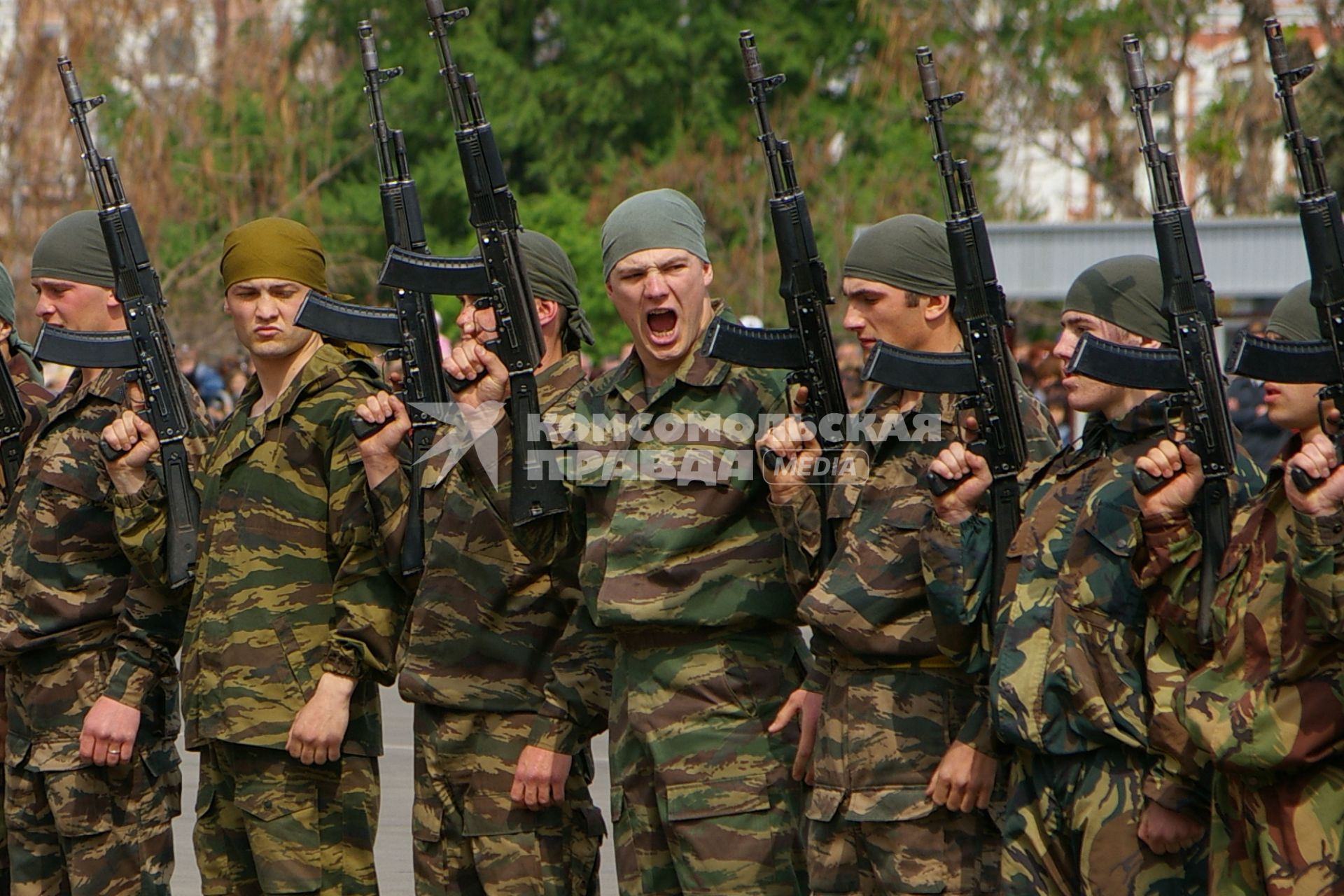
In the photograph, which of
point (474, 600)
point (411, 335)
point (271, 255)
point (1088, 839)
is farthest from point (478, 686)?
point (1088, 839)

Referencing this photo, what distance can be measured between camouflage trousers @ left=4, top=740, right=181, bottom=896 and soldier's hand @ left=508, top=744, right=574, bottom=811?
1367mm

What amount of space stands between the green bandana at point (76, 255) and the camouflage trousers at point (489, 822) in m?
1.99

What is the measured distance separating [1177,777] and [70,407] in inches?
142

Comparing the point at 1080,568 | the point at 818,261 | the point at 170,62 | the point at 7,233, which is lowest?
the point at 1080,568

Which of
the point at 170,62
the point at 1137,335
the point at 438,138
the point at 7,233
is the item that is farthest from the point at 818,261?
the point at 438,138

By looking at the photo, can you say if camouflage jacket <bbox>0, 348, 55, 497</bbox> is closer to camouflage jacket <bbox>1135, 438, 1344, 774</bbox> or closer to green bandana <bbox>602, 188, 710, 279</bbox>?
green bandana <bbox>602, 188, 710, 279</bbox>

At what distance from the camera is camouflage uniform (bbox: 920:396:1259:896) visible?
449cm

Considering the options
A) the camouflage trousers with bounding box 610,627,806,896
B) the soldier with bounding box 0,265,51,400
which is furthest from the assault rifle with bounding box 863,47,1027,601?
the soldier with bounding box 0,265,51,400

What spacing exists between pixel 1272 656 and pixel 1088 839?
621 millimetres

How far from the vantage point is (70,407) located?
6.11m

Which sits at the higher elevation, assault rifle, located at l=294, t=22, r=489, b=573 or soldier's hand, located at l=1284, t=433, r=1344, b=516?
assault rifle, located at l=294, t=22, r=489, b=573

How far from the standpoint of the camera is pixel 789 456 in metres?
4.88

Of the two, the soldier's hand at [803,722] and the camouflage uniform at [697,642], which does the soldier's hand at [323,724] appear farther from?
the soldier's hand at [803,722]

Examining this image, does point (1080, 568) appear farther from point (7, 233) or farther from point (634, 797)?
point (7, 233)
